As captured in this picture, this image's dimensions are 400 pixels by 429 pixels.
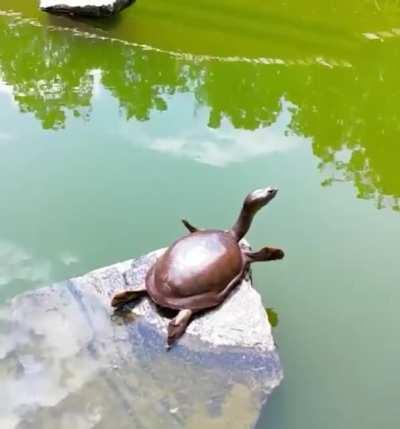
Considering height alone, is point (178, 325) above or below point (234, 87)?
below

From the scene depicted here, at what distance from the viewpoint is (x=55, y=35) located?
5.94 metres

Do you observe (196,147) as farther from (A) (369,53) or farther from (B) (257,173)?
(A) (369,53)

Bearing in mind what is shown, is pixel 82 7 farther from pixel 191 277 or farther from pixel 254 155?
pixel 191 277

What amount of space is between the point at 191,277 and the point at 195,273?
27 millimetres

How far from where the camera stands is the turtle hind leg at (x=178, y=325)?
9.83 feet

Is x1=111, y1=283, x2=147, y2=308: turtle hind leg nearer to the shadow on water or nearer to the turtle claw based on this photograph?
the turtle claw

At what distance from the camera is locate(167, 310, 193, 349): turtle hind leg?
2996 mm

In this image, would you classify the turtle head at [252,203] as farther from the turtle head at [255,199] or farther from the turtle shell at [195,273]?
the turtle shell at [195,273]

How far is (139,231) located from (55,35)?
2732mm

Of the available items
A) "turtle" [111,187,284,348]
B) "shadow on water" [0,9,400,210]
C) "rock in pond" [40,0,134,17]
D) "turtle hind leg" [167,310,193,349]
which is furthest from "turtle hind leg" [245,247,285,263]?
"rock in pond" [40,0,134,17]

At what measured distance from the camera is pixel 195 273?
3.12 metres

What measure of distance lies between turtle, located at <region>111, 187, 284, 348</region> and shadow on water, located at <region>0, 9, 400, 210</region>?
61.2 inches

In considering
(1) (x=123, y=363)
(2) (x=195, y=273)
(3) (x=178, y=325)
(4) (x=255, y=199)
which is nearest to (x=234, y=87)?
(4) (x=255, y=199)

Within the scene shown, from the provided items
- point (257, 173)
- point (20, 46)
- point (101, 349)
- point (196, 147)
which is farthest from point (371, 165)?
point (20, 46)
